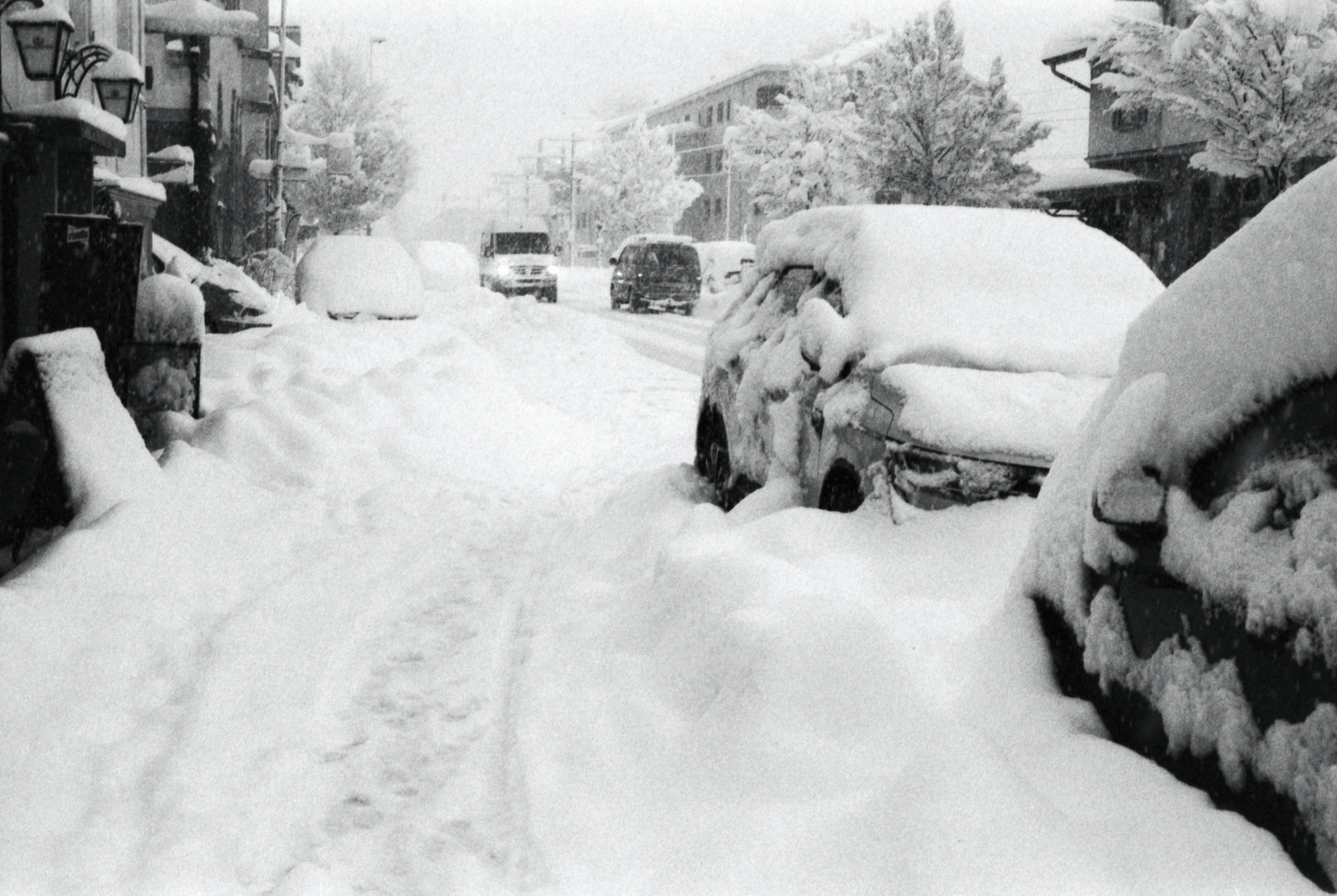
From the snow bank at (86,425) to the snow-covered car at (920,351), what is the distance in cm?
346

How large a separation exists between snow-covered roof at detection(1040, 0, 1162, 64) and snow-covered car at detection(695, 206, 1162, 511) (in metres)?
22.1

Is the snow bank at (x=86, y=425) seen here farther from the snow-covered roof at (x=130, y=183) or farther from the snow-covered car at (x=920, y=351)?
the snow-covered roof at (x=130, y=183)

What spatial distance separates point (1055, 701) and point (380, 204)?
2434 inches

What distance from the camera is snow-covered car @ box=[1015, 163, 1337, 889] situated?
248cm

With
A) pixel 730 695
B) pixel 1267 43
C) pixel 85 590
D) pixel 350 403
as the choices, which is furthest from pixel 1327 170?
pixel 1267 43

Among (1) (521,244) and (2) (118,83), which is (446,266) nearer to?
(1) (521,244)

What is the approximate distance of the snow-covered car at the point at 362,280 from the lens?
21.2 meters

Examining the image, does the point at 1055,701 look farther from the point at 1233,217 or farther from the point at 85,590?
the point at 1233,217

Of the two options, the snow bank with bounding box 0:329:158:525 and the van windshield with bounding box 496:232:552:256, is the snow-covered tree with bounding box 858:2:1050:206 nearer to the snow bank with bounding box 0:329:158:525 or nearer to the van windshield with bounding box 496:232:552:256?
the van windshield with bounding box 496:232:552:256

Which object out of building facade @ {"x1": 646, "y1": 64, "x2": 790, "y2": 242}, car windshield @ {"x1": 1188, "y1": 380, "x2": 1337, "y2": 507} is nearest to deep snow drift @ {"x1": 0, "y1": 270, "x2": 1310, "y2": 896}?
car windshield @ {"x1": 1188, "y1": 380, "x2": 1337, "y2": 507}

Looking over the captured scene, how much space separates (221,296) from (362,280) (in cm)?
225

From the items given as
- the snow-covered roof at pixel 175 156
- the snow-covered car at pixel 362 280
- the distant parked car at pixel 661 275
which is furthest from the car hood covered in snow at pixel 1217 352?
the distant parked car at pixel 661 275

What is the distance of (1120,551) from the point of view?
→ 310 cm

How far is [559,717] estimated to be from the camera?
470 cm
